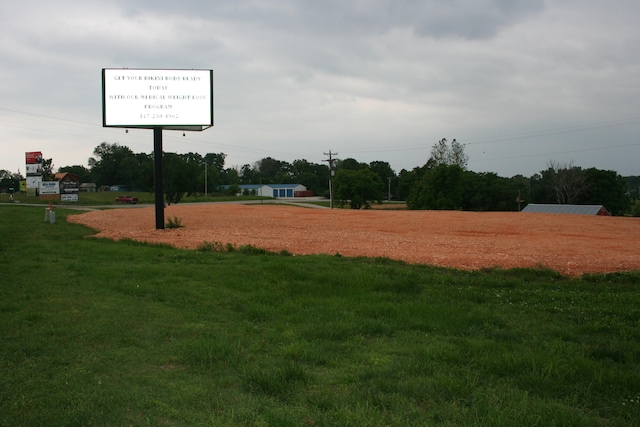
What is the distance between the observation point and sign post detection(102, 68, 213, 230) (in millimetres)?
20516

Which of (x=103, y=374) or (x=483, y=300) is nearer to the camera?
(x=103, y=374)

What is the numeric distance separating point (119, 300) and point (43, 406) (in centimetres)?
399

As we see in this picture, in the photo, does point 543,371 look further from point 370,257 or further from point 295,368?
point 370,257

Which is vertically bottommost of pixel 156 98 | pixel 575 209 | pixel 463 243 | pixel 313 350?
pixel 575 209

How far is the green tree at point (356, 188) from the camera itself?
80.3 m

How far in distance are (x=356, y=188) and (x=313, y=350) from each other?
75129 mm

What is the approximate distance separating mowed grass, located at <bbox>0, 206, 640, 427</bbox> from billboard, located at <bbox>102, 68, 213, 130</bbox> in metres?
11.8

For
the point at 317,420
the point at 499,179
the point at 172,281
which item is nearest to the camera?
the point at 317,420

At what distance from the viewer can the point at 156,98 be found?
20781mm

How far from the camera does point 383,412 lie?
3.71m

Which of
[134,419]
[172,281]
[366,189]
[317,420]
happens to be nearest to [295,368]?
[317,420]

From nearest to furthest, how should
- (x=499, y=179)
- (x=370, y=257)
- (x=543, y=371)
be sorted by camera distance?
(x=543, y=371), (x=370, y=257), (x=499, y=179)

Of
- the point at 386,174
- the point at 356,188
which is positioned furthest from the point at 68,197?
the point at 386,174

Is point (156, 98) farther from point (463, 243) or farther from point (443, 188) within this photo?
point (443, 188)
